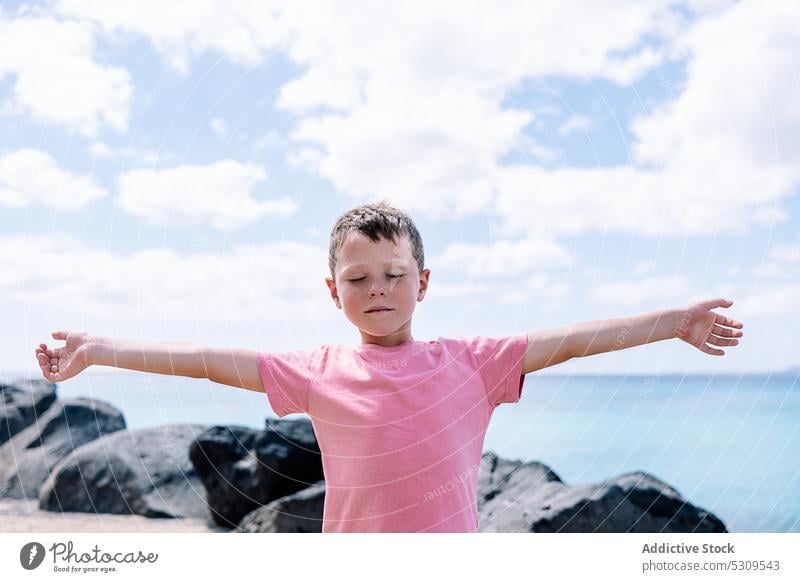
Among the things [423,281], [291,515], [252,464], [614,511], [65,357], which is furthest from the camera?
[252,464]

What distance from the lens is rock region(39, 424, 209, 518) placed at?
6.91 meters

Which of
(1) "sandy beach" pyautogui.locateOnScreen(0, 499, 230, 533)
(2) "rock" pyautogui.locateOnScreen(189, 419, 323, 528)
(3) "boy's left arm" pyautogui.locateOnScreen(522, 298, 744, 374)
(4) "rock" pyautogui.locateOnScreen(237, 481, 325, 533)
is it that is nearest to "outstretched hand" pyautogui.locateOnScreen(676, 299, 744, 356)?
(3) "boy's left arm" pyautogui.locateOnScreen(522, 298, 744, 374)

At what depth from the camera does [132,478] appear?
6.97 meters

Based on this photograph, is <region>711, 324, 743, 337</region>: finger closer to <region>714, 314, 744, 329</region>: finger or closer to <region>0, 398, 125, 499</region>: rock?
<region>714, 314, 744, 329</region>: finger

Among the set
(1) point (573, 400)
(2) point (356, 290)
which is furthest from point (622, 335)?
(1) point (573, 400)

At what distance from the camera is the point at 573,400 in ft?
62.3

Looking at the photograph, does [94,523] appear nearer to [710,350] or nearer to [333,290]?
[333,290]

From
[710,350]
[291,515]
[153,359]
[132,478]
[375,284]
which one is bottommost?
[291,515]

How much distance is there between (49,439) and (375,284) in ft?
23.1

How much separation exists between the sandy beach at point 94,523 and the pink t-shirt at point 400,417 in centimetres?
444

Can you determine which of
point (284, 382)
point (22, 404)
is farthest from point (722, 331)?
point (22, 404)

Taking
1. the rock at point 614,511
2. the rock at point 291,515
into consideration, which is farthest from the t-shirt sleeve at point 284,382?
the rock at point 291,515
